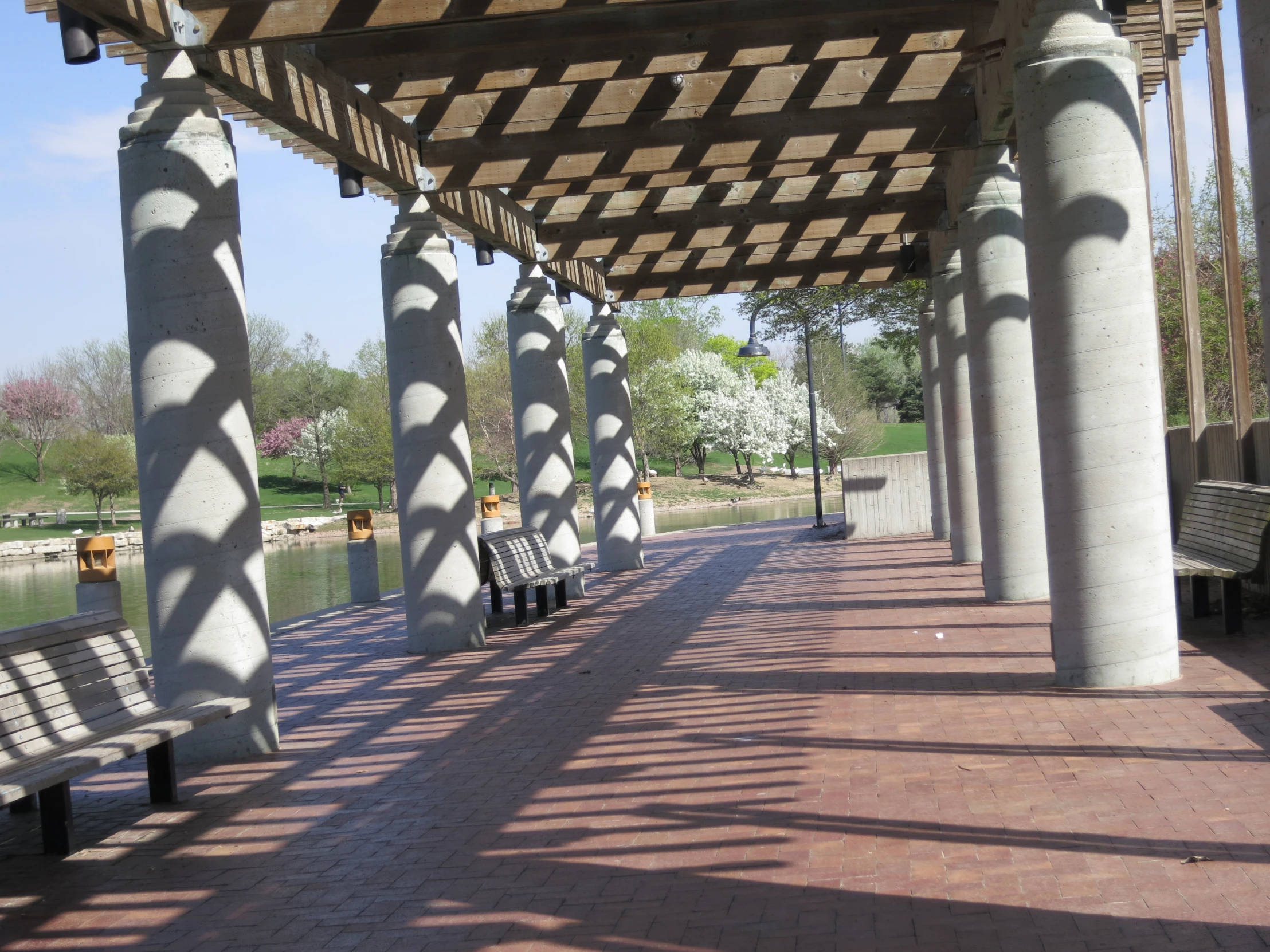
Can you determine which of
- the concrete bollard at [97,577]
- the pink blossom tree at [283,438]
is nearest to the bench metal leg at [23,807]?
the concrete bollard at [97,577]

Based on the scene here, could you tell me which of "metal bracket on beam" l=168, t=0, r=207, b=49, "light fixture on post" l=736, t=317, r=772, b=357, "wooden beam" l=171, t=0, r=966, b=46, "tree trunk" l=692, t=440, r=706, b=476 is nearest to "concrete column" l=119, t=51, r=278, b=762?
"metal bracket on beam" l=168, t=0, r=207, b=49

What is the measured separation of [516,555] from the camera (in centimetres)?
1323

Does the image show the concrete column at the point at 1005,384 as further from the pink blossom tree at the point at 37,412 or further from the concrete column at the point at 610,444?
the pink blossom tree at the point at 37,412

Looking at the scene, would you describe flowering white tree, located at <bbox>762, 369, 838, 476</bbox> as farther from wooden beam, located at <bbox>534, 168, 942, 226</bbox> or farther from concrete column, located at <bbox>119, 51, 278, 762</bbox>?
concrete column, located at <bbox>119, 51, 278, 762</bbox>

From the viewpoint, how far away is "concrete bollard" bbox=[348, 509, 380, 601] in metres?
16.4

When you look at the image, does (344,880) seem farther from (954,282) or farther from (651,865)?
(954,282)

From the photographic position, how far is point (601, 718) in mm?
7738

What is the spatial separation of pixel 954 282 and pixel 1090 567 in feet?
28.7

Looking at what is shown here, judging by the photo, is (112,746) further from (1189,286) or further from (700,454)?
(700,454)

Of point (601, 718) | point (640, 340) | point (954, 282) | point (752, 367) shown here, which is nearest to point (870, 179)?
point (954, 282)

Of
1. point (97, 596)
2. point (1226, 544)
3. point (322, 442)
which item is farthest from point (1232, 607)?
point (322, 442)

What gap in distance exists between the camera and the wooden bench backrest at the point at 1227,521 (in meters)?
8.38

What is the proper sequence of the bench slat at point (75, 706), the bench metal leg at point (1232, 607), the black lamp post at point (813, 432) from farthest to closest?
the black lamp post at point (813, 432) < the bench metal leg at point (1232, 607) < the bench slat at point (75, 706)

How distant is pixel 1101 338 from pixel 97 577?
1179cm
